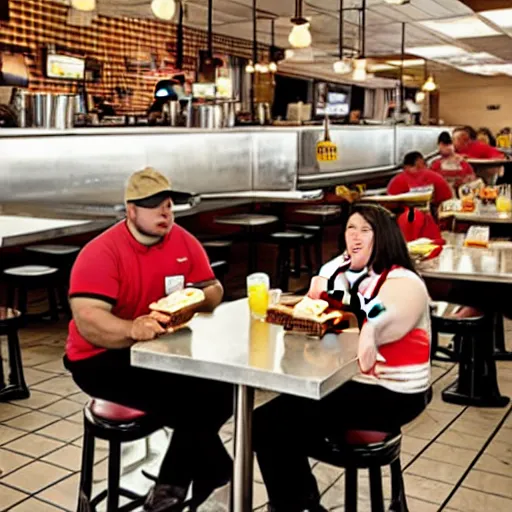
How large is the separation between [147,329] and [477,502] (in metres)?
1.76

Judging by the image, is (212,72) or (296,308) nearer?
(296,308)

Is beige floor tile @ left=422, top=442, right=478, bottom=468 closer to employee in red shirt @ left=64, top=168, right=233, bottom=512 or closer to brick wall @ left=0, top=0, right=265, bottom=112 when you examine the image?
employee in red shirt @ left=64, top=168, right=233, bottom=512

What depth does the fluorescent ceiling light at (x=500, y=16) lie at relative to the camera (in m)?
9.88

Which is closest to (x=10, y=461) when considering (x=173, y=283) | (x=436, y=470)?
(x=173, y=283)

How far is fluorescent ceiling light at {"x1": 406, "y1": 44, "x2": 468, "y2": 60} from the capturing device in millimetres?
13953

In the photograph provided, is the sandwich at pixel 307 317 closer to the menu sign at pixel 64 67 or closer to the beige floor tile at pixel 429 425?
the beige floor tile at pixel 429 425

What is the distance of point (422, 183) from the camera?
22.2 feet

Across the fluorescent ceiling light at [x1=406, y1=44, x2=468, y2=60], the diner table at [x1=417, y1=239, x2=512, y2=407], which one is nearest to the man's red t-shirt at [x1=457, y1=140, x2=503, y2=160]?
the fluorescent ceiling light at [x1=406, y1=44, x2=468, y2=60]

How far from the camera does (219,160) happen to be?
8.08 metres

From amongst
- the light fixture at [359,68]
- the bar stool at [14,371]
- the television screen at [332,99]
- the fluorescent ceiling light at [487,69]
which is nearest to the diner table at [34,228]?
the bar stool at [14,371]

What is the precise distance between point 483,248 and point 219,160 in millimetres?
4108

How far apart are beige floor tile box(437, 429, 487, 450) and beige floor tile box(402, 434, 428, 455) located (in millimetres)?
104

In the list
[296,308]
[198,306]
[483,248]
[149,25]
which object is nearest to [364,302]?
[296,308]

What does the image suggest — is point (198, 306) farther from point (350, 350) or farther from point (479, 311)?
point (479, 311)
